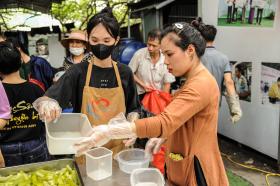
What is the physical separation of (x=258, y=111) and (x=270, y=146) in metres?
0.57

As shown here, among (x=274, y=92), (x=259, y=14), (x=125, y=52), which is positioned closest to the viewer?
(x=274, y=92)

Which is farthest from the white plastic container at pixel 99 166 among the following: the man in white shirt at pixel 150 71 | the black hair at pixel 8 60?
the man in white shirt at pixel 150 71

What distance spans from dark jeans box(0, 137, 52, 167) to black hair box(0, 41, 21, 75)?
633mm

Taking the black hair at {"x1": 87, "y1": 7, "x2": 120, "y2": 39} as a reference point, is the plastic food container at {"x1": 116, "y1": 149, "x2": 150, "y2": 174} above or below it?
below

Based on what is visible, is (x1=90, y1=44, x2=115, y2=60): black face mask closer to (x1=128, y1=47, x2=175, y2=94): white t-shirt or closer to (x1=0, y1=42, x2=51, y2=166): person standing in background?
(x1=0, y1=42, x2=51, y2=166): person standing in background

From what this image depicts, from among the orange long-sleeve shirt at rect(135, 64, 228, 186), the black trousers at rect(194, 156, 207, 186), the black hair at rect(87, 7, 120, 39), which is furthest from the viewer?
the black hair at rect(87, 7, 120, 39)

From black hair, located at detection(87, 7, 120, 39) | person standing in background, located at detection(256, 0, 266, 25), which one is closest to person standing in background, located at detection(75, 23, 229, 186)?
black hair, located at detection(87, 7, 120, 39)

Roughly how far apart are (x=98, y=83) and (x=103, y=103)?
0.16 metres

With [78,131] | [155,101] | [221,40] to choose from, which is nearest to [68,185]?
[78,131]

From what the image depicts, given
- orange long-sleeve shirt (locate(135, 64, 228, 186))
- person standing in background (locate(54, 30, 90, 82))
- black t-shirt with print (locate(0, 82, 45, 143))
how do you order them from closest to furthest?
orange long-sleeve shirt (locate(135, 64, 228, 186)) < black t-shirt with print (locate(0, 82, 45, 143)) < person standing in background (locate(54, 30, 90, 82))

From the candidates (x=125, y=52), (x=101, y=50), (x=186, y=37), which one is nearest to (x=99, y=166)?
(x=101, y=50)

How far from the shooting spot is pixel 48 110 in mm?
2172

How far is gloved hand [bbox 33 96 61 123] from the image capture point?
2160mm

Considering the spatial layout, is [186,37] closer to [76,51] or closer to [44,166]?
[44,166]
